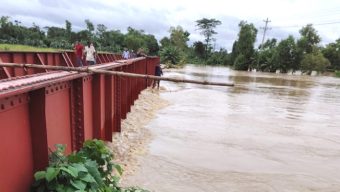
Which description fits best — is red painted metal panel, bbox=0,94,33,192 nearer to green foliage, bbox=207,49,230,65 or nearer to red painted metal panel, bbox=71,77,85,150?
red painted metal panel, bbox=71,77,85,150

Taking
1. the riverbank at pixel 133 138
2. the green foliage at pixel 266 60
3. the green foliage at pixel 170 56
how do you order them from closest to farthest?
the riverbank at pixel 133 138, the green foliage at pixel 170 56, the green foliage at pixel 266 60

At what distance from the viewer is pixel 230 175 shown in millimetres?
8297

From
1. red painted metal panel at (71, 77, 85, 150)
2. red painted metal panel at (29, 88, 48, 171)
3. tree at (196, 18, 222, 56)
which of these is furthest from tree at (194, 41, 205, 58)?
red painted metal panel at (29, 88, 48, 171)

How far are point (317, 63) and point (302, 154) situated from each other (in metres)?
71.6

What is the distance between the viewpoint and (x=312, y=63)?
7550 cm

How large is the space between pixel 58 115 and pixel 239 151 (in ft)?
22.6

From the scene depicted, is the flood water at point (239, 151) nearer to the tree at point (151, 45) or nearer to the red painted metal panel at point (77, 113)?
the red painted metal panel at point (77, 113)

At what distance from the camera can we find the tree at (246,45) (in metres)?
85.9

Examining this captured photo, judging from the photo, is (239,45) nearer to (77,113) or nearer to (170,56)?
(170,56)

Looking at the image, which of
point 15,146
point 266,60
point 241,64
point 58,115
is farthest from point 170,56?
point 15,146

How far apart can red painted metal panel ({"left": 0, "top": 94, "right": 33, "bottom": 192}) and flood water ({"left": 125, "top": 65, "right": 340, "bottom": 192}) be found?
11.8 ft

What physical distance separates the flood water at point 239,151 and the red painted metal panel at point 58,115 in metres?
2.53

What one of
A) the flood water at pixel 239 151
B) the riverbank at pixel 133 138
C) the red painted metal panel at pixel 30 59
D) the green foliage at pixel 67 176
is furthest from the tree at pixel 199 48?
the green foliage at pixel 67 176

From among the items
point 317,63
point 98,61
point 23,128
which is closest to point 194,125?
point 98,61
